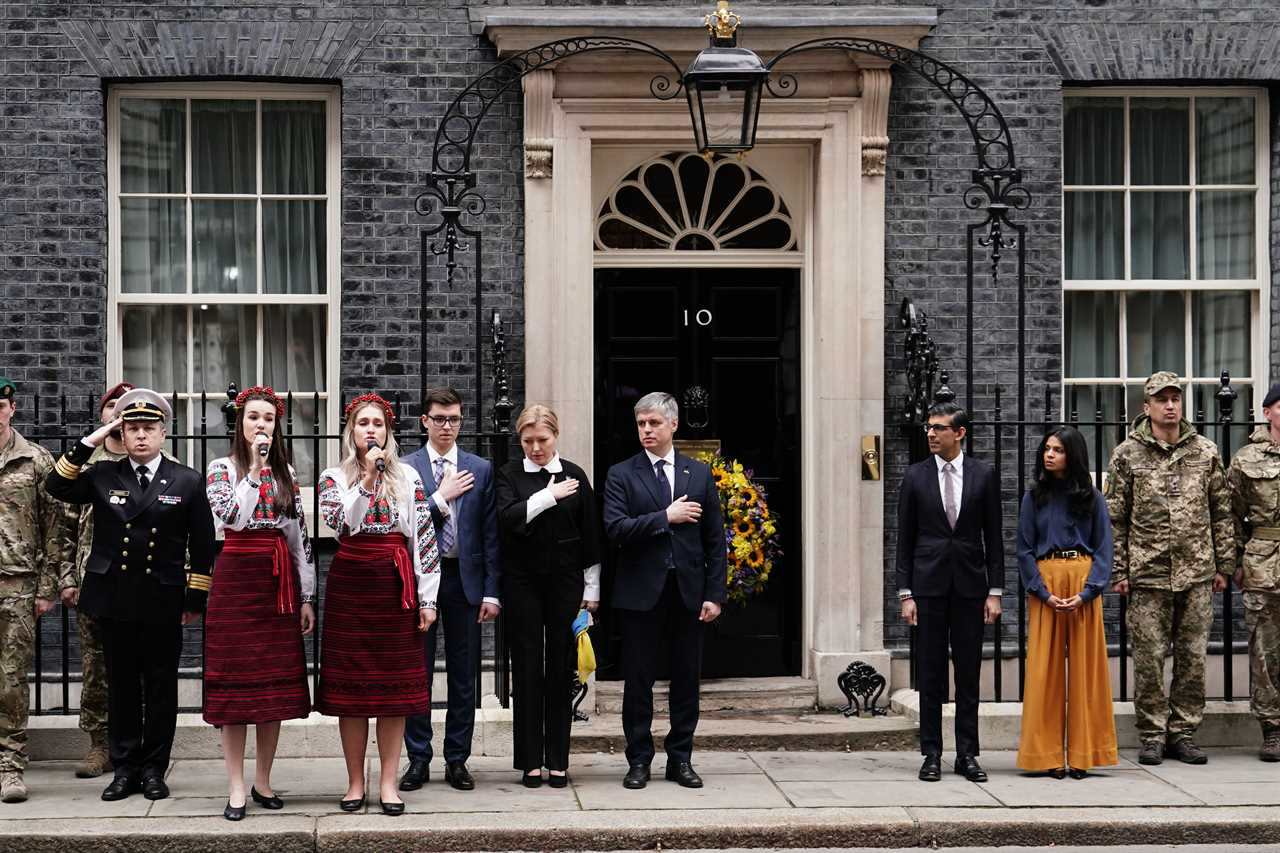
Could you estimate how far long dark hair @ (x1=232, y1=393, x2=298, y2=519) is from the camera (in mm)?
7730

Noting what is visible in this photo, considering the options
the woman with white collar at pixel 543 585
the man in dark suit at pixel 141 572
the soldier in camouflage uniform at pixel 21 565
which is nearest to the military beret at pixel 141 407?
the man in dark suit at pixel 141 572

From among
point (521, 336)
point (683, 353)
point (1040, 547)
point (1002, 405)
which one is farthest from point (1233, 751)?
point (521, 336)

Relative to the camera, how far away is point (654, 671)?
856 centimetres

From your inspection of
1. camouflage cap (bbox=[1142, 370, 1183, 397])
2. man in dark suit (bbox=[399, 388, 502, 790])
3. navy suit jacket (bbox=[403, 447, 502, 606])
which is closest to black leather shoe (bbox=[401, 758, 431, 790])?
man in dark suit (bbox=[399, 388, 502, 790])

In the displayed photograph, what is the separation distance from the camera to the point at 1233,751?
9484 millimetres

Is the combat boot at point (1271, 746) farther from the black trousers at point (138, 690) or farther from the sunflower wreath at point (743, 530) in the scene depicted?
the black trousers at point (138, 690)

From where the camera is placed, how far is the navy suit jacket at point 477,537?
27.9 feet

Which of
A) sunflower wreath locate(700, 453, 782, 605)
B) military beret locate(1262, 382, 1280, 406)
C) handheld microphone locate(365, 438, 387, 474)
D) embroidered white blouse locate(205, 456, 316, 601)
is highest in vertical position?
military beret locate(1262, 382, 1280, 406)

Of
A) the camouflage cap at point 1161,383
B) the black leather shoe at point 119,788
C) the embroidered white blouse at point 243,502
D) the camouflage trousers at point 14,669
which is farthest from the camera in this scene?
the camouflage cap at point 1161,383

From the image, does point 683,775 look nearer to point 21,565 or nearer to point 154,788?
point 154,788

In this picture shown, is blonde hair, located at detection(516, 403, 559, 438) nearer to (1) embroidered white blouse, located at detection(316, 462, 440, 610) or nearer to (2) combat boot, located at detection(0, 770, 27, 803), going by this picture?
(1) embroidered white blouse, located at detection(316, 462, 440, 610)

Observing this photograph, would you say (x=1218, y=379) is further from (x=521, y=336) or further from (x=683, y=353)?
(x=521, y=336)

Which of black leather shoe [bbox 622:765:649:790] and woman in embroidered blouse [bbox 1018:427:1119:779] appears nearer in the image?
black leather shoe [bbox 622:765:649:790]

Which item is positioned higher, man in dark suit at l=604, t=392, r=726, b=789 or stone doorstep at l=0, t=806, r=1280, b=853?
man in dark suit at l=604, t=392, r=726, b=789
